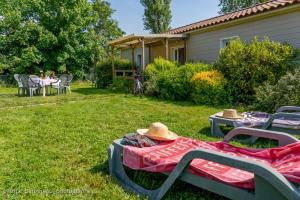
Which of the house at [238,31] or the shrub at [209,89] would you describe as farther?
the house at [238,31]

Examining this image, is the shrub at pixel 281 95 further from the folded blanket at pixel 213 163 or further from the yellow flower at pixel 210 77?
the folded blanket at pixel 213 163

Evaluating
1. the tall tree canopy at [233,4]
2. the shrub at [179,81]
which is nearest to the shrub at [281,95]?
the shrub at [179,81]

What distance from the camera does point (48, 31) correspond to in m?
23.5

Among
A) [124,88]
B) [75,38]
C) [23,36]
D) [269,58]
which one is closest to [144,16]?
[75,38]

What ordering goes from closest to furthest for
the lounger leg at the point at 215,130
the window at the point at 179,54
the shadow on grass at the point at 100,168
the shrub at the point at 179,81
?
1. the shadow on grass at the point at 100,168
2. the lounger leg at the point at 215,130
3. the shrub at the point at 179,81
4. the window at the point at 179,54

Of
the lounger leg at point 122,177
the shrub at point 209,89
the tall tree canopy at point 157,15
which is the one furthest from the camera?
the tall tree canopy at point 157,15

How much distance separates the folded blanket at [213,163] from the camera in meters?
2.73

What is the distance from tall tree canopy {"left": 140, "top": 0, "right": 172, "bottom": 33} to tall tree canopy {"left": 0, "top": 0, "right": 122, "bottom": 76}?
47.6 feet

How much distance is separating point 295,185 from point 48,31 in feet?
78.1

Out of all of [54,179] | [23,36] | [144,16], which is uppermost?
[144,16]

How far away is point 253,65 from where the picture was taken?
962 centimetres

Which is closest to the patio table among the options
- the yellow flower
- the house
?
the house

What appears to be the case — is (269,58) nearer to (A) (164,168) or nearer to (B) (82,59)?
(A) (164,168)

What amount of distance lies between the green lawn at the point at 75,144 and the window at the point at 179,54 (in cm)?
747
